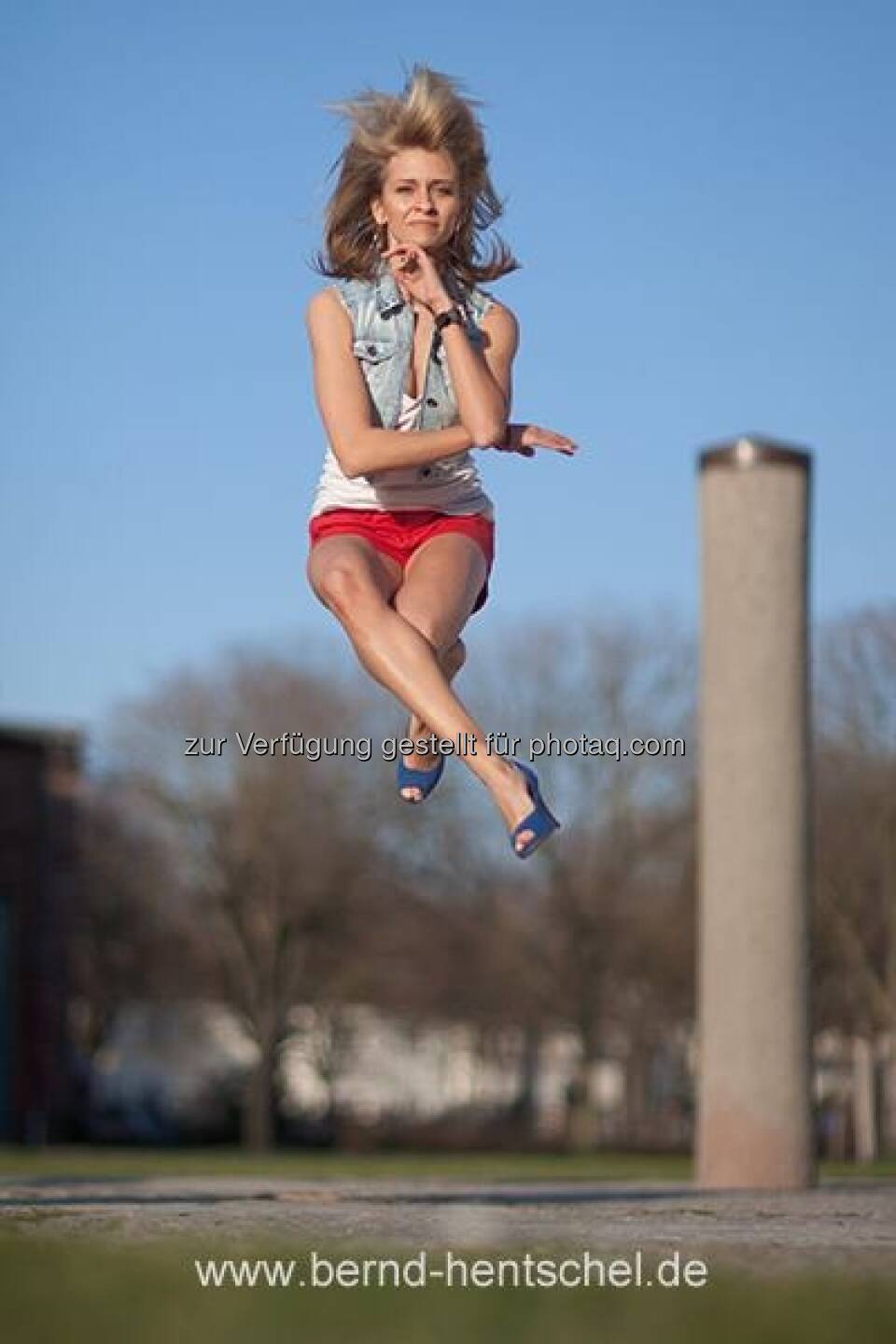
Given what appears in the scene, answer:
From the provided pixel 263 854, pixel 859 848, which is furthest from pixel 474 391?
pixel 263 854

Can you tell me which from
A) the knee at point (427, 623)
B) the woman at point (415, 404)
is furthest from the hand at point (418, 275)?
the knee at point (427, 623)

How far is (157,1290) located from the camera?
451 centimetres

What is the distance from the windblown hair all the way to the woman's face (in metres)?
0.02

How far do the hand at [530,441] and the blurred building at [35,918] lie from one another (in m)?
55.6

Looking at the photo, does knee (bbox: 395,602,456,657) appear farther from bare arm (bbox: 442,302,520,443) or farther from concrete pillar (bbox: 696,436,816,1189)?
concrete pillar (bbox: 696,436,816,1189)

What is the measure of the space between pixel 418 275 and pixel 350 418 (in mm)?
392

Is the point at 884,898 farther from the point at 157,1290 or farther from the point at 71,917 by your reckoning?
the point at 157,1290

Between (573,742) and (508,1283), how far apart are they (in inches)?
87.8

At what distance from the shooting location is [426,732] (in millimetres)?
6340

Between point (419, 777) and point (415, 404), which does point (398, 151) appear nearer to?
point (415, 404)

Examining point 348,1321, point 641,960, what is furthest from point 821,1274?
point 641,960

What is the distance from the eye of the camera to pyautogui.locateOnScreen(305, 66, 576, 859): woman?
585 cm

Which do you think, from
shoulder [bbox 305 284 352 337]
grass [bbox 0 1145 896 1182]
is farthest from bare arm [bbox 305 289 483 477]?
grass [bbox 0 1145 896 1182]

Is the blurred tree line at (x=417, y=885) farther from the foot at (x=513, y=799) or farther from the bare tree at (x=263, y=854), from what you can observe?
the foot at (x=513, y=799)
